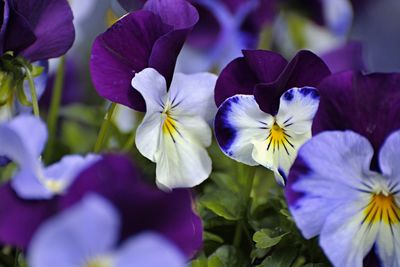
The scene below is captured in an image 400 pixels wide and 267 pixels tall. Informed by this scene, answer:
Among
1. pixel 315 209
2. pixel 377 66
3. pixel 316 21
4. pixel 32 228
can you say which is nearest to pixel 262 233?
pixel 315 209

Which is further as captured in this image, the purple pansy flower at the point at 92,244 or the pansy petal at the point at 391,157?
the pansy petal at the point at 391,157

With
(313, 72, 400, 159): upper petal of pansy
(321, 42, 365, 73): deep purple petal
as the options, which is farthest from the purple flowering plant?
(321, 42, 365, 73): deep purple petal

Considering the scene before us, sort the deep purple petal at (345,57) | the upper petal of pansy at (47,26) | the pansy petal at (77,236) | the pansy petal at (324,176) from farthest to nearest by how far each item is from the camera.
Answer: the deep purple petal at (345,57) < the upper petal of pansy at (47,26) < the pansy petal at (324,176) < the pansy petal at (77,236)

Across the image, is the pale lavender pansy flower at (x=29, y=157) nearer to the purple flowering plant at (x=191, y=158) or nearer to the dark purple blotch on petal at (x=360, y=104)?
the purple flowering plant at (x=191, y=158)

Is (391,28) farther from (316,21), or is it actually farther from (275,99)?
(275,99)

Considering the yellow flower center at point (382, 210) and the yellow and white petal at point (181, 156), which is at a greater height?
the yellow flower center at point (382, 210)

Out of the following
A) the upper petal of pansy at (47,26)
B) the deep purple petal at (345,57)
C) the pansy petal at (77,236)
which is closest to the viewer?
the pansy petal at (77,236)

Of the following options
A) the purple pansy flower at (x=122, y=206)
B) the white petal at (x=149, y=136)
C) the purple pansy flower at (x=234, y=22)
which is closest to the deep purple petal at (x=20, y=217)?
the purple pansy flower at (x=122, y=206)

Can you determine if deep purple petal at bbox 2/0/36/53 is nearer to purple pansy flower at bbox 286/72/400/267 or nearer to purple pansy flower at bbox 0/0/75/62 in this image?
purple pansy flower at bbox 0/0/75/62
